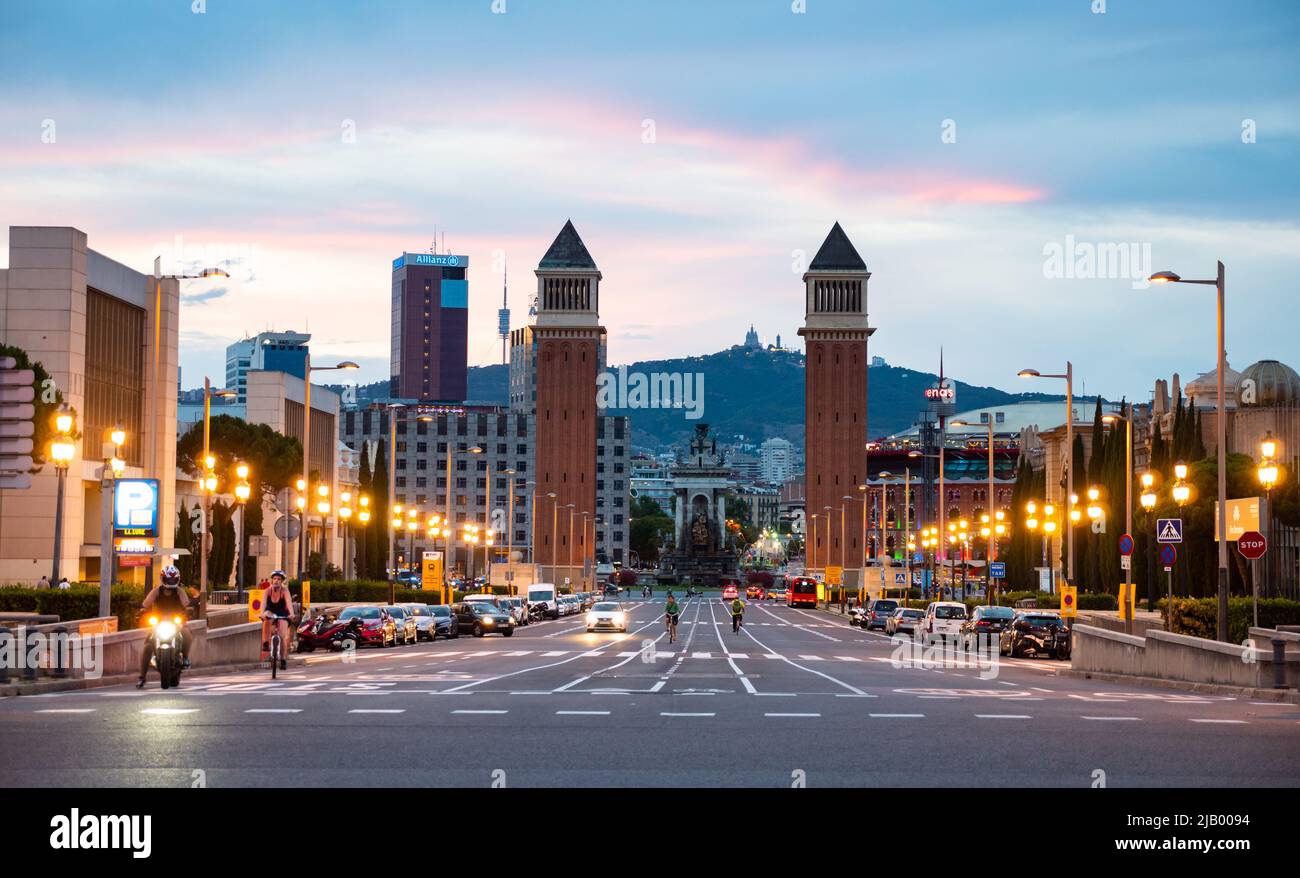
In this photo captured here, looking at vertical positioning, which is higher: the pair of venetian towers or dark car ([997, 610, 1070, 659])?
the pair of venetian towers

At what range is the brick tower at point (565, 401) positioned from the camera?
17275 centimetres

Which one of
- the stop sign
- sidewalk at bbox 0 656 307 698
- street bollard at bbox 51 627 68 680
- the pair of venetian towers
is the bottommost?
sidewalk at bbox 0 656 307 698

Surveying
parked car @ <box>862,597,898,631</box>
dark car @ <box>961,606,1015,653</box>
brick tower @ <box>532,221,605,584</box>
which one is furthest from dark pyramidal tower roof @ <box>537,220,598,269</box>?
dark car @ <box>961,606,1015,653</box>

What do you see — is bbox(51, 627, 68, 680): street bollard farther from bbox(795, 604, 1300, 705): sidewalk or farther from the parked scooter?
the parked scooter

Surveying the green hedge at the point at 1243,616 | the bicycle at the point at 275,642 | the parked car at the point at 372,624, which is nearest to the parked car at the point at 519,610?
the parked car at the point at 372,624

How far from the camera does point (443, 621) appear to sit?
202 ft

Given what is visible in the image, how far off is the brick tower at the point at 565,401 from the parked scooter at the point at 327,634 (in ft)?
380

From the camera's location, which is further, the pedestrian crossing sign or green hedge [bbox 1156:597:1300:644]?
the pedestrian crossing sign

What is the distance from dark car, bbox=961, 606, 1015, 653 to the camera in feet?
169

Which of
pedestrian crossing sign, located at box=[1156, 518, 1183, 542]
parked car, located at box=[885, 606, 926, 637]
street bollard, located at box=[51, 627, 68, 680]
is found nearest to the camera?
street bollard, located at box=[51, 627, 68, 680]

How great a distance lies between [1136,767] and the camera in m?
14.2

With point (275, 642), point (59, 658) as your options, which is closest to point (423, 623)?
point (275, 642)

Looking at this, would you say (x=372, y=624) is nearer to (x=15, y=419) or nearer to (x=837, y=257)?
(x=15, y=419)

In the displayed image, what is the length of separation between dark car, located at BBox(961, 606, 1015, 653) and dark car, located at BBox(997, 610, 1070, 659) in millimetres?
2985
